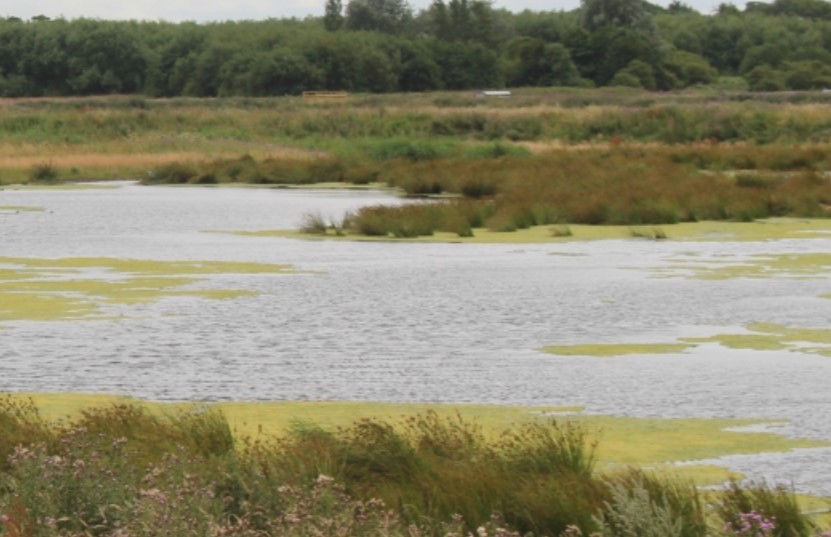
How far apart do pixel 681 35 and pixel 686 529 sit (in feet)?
324

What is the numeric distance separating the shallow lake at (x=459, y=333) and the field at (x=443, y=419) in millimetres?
451

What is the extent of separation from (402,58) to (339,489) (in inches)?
3148

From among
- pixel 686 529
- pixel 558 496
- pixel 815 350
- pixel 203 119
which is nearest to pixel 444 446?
pixel 558 496

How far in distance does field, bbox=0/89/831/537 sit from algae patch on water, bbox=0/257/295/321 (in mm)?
79

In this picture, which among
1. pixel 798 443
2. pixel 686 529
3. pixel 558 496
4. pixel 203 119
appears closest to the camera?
pixel 686 529

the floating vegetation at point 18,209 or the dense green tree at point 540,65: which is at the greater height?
the dense green tree at point 540,65

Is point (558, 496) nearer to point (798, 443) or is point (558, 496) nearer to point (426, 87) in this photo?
point (798, 443)

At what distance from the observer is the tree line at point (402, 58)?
81.6m

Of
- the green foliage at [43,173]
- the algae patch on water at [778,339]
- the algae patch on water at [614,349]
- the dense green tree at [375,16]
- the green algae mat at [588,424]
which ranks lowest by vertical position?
the green foliage at [43,173]

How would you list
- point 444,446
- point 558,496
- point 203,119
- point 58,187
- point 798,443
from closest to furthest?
point 558,496, point 444,446, point 798,443, point 58,187, point 203,119

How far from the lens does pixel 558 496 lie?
6801 millimetres

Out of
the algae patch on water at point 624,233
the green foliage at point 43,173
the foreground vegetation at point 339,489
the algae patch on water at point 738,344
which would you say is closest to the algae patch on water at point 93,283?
the algae patch on water at point 624,233

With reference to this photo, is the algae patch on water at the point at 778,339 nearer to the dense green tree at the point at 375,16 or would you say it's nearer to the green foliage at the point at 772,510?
the green foliage at the point at 772,510

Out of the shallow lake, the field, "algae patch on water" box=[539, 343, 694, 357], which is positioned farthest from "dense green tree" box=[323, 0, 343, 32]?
"algae patch on water" box=[539, 343, 694, 357]
